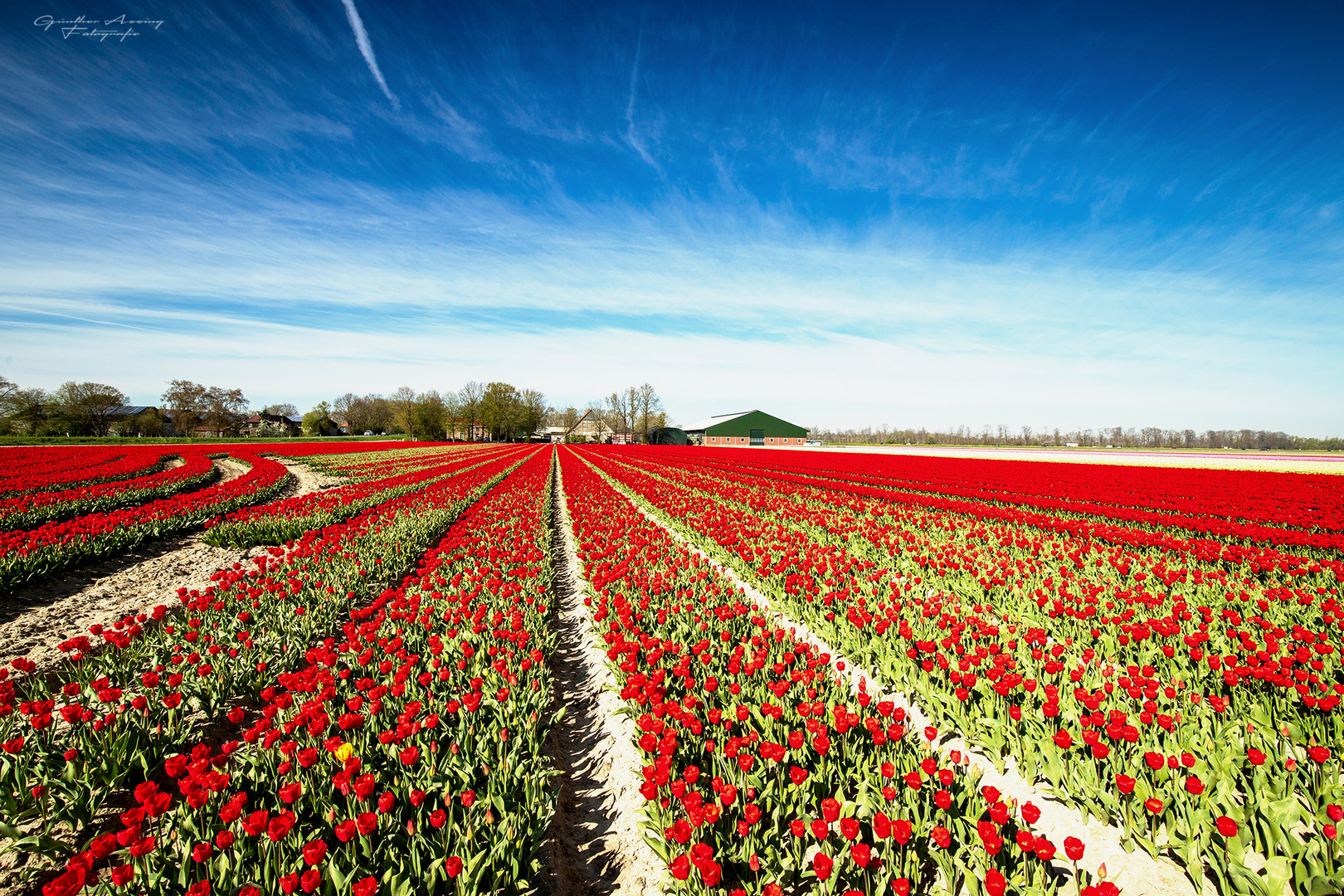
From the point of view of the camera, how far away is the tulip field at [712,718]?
2.58m

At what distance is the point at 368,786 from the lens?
2619 millimetres

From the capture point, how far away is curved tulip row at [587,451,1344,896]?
9.46 ft

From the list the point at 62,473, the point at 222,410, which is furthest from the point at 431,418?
the point at 62,473

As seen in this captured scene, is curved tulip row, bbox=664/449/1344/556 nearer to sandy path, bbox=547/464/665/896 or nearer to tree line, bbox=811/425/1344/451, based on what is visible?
sandy path, bbox=547/464/665/896

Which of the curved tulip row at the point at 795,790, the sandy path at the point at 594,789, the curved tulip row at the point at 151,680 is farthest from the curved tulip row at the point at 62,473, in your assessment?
the curved tulip row at the point at 795,790

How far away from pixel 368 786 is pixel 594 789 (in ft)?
5.67

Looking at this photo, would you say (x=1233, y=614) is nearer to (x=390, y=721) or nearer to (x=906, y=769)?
(x=906, y=769)

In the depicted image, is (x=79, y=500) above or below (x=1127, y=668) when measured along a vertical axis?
below

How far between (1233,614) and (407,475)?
73.2 feet

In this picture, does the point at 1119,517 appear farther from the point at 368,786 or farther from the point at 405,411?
the point at 405,411

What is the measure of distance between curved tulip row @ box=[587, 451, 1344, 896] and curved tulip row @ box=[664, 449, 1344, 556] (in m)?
2.72

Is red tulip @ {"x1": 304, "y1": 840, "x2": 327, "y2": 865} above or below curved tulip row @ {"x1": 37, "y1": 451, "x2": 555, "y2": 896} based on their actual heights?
above

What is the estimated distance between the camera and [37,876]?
270 cm

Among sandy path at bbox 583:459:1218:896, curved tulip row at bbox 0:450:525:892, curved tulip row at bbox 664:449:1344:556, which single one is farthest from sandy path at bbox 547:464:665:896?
curved tulip row at bbox 664:449:1344:556
